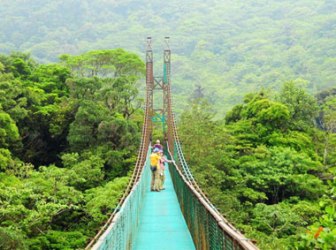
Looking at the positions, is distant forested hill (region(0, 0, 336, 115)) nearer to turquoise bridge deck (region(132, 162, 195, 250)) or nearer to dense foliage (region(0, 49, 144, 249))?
dense foliage (region(0, 49, 144, 249))

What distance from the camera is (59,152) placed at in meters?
20.8

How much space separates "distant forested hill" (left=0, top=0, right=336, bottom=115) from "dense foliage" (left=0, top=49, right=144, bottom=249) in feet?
61.3

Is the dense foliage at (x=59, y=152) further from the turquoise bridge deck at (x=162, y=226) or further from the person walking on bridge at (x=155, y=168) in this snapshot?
the turquoise bridge deck at (x=162, y=226)

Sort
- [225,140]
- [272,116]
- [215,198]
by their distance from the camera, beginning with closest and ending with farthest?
[215,198] < [225,140] < [272,116]

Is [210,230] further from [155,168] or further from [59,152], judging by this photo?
[59,152]

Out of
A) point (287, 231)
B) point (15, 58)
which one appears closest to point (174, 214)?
point (287, 231)

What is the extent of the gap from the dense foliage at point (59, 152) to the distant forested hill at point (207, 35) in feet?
61.3

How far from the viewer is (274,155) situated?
17.6 m

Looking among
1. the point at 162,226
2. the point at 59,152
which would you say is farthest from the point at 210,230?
the point at 59,152

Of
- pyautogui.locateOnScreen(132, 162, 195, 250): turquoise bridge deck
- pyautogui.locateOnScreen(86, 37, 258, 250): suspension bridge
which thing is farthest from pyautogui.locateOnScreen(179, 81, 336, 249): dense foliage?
pyautogui.locateOnScreen(86, 37, 258, 250): suspension bridge

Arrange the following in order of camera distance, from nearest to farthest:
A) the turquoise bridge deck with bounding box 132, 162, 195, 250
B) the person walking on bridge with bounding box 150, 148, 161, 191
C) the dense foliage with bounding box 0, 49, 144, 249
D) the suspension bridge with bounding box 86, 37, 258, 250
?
the suspension bridge with bounding box 86, 37, 258, 250
the turquoise bridge deck with bounding box 132, 162, 195, 250
the person walking on bridge with bounding box 150, 148, 161, 191
the dense foliage with bounding box 0, 49, 144, 249

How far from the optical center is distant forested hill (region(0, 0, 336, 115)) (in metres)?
47.5

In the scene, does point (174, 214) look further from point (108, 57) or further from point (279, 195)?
point (108, 57)

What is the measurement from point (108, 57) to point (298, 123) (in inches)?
471
